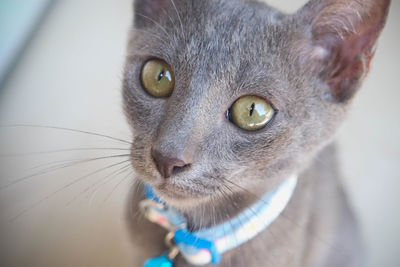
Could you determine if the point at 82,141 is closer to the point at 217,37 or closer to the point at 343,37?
the point at 217,37

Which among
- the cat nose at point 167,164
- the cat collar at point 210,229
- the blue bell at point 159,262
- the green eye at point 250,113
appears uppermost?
the green eye at point 250,113

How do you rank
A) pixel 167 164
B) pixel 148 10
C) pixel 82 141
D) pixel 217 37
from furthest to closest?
pixel 82 141, pixel 148 10, pixel 217 37, pixel 167 164

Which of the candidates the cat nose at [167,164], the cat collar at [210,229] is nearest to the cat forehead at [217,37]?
the cat nose at [167,164]

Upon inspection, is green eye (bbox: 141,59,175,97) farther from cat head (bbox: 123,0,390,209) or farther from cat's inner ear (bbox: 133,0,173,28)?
cat's inner ear (bbox: 133,0,173,28)

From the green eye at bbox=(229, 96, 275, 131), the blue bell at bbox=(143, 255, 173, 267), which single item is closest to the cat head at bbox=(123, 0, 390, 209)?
the green eye at bbox=(229, 96, 275, 131)

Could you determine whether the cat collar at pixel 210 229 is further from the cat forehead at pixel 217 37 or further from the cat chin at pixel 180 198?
the cat forehead at pixel 217 37

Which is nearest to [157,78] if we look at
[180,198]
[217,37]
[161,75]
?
[161,75]
